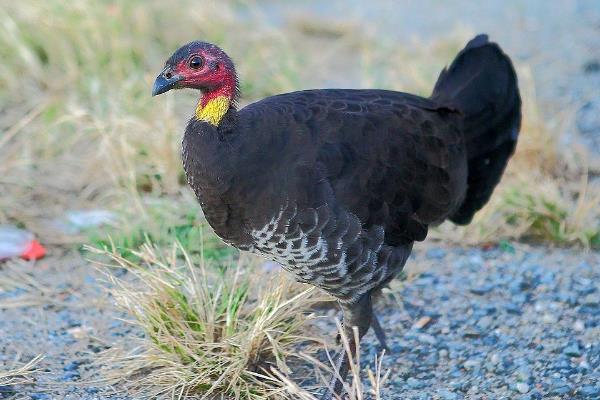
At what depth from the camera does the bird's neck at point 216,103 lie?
162 inches

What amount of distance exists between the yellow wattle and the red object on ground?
2026 mm

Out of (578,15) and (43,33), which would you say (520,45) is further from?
(43,33)

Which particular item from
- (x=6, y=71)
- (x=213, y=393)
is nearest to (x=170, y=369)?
(x=213, y=393)

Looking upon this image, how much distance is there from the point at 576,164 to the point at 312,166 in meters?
3.24

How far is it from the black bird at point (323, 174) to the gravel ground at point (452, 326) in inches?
14.2

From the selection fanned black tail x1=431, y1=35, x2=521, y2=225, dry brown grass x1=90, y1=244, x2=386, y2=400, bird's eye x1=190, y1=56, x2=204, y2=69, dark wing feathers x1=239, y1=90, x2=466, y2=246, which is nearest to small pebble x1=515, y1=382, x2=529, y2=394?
dry brown grass x1=90, y1=244, x2=386, y2=400

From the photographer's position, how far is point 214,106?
411 cm

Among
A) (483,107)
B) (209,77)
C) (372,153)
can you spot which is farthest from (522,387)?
(209,77)

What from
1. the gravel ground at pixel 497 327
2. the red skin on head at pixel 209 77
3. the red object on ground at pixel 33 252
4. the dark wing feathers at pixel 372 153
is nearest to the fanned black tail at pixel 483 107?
the dark wing feathers at pixel 372 153

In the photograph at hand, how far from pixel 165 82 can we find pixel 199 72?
15 centimetres

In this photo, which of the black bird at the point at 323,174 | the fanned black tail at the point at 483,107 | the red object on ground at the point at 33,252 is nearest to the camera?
the black bird at the point at 323,174

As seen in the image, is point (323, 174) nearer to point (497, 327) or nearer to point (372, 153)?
point (372, 153)

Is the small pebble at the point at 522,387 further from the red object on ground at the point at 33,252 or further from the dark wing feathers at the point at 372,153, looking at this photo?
the red object on ground at the point at 33,252

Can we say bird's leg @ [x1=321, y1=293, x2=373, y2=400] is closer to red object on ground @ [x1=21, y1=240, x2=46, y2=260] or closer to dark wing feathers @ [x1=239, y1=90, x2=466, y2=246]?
dark wing feathers @ [x1=239, y1=90, x2=466, y2=246]
